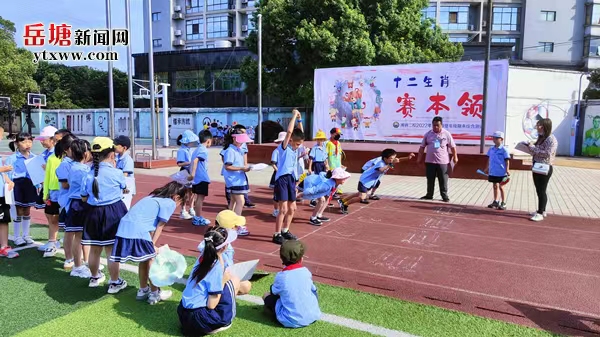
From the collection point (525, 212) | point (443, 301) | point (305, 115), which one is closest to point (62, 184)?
point (443, 301)

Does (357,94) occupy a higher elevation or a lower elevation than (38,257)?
higher

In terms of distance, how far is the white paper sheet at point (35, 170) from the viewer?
5.62m

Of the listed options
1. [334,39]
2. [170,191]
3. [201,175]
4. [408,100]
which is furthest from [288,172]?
[334,39]

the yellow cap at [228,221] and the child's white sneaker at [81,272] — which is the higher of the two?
the yellow cap at [228,221]

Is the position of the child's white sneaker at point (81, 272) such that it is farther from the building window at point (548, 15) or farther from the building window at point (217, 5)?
the building window at point (217, 5)

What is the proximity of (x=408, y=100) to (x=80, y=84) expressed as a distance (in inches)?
1859

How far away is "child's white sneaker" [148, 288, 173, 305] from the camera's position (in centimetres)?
420

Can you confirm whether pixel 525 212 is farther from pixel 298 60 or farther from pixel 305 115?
pixel 305 115

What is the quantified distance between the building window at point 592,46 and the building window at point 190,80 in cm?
3438

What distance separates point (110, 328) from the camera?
3719 millimetres

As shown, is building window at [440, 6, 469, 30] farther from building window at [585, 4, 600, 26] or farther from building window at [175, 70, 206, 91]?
building window at [175, 70, 206, 91]

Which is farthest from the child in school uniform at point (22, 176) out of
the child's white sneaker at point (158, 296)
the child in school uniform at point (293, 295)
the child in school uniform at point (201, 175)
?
the child in school uniform at point (293, 295)

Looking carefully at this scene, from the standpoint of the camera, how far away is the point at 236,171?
669 centimetres

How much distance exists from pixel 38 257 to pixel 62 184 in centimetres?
143
